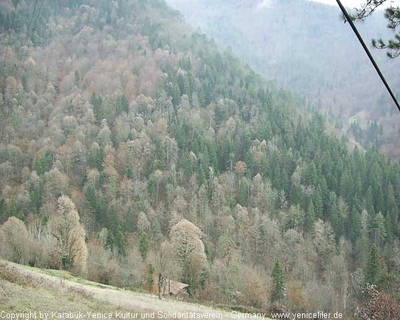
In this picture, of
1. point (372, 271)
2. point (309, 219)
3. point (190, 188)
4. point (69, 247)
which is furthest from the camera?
point (190, 188)

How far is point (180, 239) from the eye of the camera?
65.5 m

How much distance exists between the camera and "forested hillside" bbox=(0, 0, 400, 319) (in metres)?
61.7

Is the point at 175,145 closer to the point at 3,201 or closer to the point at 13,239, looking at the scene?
the point at 3,201

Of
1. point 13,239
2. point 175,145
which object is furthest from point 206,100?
point 13,239

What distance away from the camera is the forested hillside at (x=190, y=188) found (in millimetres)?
61656

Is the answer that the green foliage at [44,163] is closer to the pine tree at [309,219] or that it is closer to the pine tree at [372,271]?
the pine tree at [309,219]

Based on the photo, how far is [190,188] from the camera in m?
109

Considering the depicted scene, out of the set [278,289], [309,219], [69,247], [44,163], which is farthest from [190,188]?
[69,247]

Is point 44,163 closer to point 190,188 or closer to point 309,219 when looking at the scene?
point 190,188

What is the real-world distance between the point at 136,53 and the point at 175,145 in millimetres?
82011

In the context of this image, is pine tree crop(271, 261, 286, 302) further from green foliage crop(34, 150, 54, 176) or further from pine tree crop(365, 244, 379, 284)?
green foliage crop(34, 150, 54, 176)

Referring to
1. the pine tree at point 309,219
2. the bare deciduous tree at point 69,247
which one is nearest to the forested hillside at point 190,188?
the bare deciduous tree at point 69,247

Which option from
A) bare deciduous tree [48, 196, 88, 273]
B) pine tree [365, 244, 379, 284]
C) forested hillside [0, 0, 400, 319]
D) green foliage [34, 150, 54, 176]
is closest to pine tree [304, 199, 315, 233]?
forested hillside [0, 0, 400, 319]

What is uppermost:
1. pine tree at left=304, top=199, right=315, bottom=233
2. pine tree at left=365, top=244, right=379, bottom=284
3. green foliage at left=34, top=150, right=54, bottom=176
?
green foliage at left=34, top=150, right=54, bottom=176
